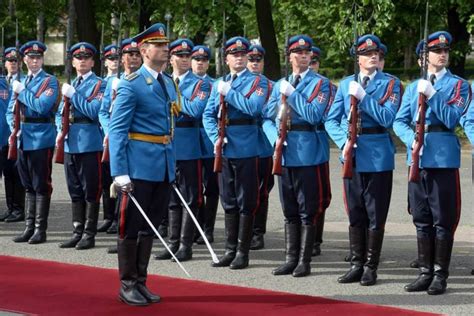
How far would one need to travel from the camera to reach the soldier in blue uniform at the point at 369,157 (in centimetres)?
884

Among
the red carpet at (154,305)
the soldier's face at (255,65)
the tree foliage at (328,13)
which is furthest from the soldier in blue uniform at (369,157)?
the tree foliage at (328,13)

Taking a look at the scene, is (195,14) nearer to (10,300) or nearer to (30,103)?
(30,103)

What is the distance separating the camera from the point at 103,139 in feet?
35.9

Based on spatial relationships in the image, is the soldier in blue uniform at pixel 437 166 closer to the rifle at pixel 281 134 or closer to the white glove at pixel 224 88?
the rifle at pixel 281 134

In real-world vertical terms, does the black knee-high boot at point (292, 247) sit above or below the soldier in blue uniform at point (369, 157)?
below

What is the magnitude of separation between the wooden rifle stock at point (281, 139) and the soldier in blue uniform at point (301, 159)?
0.03 m

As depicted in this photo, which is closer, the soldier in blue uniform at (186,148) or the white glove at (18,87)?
the soldier in blue uniform at (186,148)

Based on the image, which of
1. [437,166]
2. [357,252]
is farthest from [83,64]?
[437,166]

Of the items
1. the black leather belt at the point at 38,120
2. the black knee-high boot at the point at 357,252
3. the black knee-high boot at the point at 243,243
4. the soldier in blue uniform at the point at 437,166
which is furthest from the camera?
the black leather belt at the point at 38,120

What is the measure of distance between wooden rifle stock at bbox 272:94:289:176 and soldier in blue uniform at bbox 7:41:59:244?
104 inches

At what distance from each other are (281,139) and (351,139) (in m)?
0.74

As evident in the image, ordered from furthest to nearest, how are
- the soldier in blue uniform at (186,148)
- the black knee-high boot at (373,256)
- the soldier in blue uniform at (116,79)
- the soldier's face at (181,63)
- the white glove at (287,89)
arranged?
the soldier in blue uniform at (116,79)
the soldier's face at (181,63)
the soldier in blue uniform at (186,148)
the white glove at (287,89)
the black knee-high boot at (373,256)

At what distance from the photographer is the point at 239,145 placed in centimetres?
988

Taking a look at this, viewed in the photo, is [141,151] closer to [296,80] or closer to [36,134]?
[296,80]
